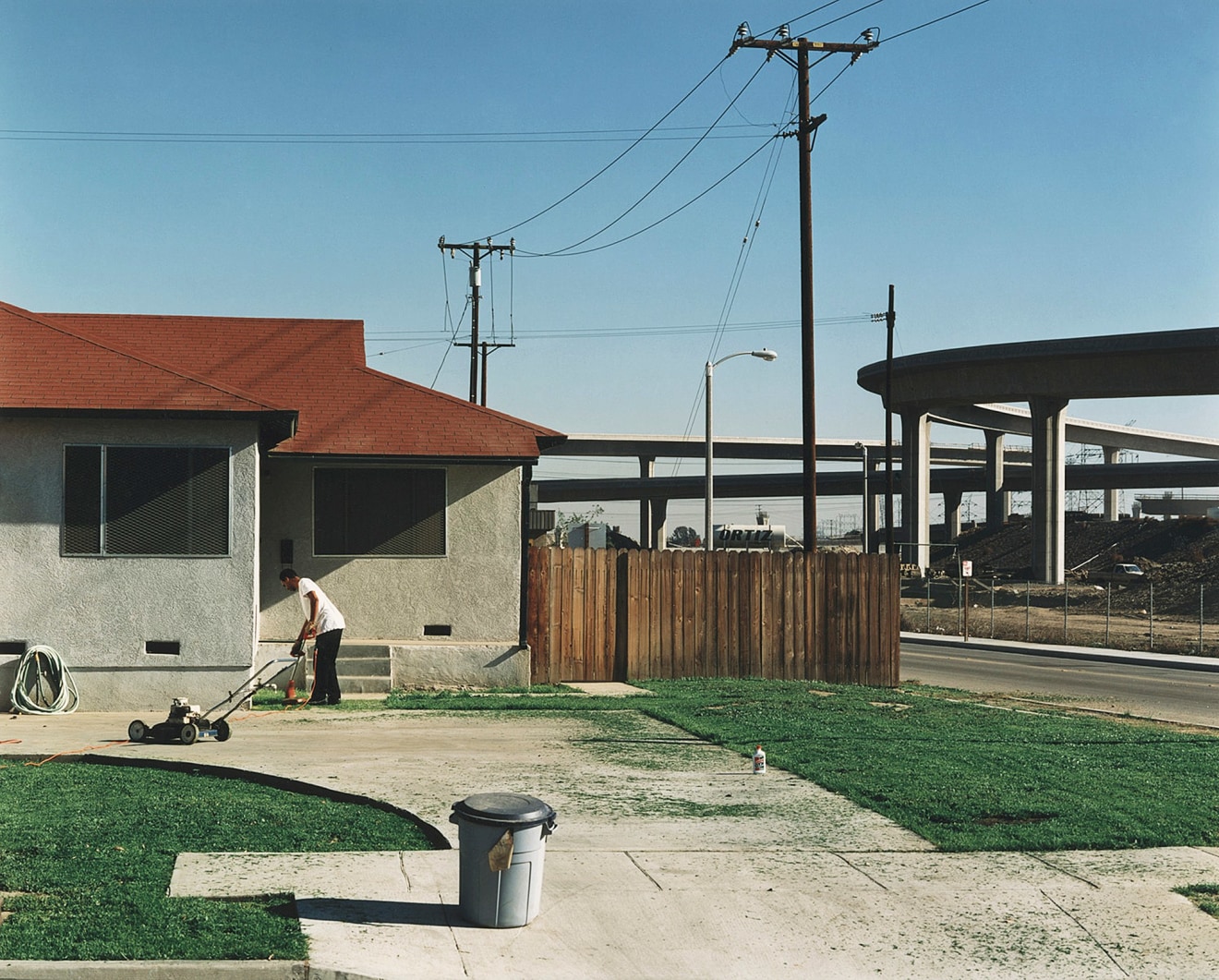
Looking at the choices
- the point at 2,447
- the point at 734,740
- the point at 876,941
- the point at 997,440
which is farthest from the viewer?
the point at 997,440

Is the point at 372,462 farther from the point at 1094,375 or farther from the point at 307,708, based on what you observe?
the point at 1094,375

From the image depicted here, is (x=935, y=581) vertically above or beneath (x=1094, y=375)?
beneath

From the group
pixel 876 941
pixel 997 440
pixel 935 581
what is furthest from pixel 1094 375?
pixel 876 941

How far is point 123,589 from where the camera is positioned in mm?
15727

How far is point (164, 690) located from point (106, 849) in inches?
315

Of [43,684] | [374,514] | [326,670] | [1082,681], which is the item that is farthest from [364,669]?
[1082,681]

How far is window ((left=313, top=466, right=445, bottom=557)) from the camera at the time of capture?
18.9 m

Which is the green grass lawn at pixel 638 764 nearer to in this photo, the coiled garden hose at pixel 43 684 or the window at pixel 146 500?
the window at pixel 146 500

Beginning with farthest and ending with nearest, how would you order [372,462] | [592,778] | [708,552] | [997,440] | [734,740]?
[997,440] < [708,552] < [372,462] < [734,740] < [592,778]

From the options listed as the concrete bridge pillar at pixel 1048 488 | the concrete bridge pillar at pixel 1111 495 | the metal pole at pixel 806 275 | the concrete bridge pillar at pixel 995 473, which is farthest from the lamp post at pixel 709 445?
the concrete bridge pillar at pixel 1111 495

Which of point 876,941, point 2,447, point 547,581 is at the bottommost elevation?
point 876,941

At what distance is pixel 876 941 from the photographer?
23.1 ft

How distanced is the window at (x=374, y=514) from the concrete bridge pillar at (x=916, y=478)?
5018 centimetres

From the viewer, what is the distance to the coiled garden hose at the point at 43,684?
49.9 feet
